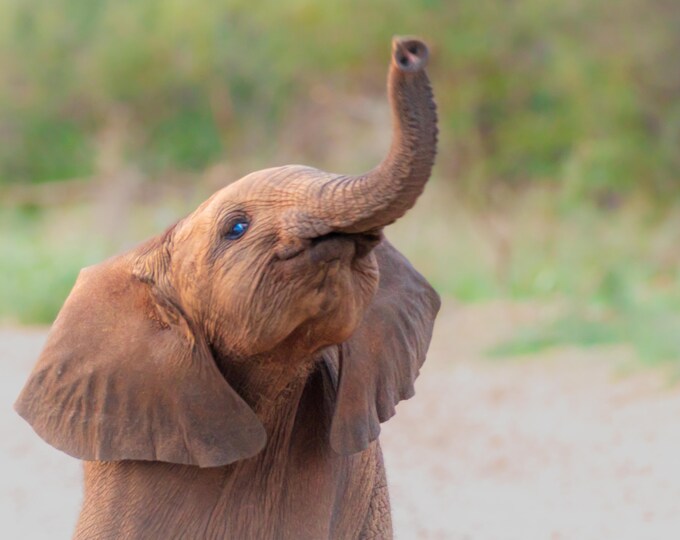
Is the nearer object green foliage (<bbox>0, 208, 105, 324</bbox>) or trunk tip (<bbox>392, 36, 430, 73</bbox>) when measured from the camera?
trunk tip (<bbox>392, 36, 430, 73</bbox>)

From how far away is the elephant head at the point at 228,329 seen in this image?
126 inches

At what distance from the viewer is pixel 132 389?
351 centimetres

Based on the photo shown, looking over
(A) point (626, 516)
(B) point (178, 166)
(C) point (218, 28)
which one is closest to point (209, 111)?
(B) point (178, 166)

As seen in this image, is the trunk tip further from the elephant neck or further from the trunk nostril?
the elephant neck

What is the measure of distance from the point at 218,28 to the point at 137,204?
3.41m

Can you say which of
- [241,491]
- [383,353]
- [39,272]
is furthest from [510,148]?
[241,491]

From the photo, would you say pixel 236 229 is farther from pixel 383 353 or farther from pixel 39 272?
pixel 39 272

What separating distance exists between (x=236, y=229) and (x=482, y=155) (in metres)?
15.6

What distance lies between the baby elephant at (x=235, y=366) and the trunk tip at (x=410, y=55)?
50cm

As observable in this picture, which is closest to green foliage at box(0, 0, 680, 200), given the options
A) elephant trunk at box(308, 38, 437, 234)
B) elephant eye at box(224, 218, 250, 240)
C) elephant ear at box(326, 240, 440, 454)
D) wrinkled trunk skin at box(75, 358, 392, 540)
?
elephant ear at box(326, 240, 440, 454)

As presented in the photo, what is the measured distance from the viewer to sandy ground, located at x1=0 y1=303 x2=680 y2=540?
25.9ft

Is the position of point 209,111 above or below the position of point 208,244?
above

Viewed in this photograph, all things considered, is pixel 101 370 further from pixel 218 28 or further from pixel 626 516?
pixel 218 28

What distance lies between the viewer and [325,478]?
12.3 ft
